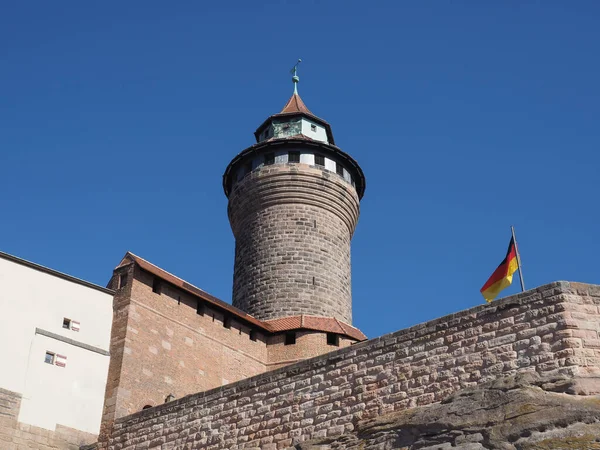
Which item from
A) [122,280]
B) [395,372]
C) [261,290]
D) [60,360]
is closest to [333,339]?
[261,290]

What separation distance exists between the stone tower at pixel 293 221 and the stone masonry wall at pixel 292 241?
1.0 inches

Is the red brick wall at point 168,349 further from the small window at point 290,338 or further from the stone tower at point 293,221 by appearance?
the stone tower at point 293,221

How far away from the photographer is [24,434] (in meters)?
14.7

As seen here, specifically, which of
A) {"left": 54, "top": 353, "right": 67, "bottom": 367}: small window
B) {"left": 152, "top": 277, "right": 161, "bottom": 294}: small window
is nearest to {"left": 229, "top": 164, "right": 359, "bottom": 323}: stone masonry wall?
{"left": 152, "top": 277, "right": 161, "bottom": 294}: small window

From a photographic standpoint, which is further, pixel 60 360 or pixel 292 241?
pixel 292 241

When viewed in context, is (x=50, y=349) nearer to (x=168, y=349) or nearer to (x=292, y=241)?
(x=168, y=349)

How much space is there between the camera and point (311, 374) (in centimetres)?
1260

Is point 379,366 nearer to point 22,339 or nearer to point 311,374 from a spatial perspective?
point 311,374

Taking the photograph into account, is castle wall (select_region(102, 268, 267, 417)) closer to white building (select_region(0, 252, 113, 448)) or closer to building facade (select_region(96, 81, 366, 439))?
building facade (select_region(96, 81, 366, 439))

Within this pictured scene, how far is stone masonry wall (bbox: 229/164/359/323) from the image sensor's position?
70.6ft

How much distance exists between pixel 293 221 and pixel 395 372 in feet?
36.4

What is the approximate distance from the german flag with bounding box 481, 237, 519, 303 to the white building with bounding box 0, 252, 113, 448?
738 cm

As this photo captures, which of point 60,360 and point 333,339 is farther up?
point 333,339

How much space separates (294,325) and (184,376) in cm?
385
